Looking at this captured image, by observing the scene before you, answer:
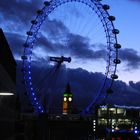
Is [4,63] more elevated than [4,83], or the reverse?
[4,63]

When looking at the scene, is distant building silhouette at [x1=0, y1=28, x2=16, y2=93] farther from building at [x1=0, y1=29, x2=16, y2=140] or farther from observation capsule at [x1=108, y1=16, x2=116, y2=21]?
observation capsule at [x1=108, y1=16, x2=116, y2=21]

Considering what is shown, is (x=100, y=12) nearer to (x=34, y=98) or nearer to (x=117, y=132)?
(x=34, y=98)

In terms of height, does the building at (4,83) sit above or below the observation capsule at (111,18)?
below

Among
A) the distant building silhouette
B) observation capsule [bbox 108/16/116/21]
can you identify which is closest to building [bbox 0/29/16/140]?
the distant building silhouette

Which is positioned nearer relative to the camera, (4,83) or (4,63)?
(4,83)

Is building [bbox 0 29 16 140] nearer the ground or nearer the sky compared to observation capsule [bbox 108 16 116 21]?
nearer the ground

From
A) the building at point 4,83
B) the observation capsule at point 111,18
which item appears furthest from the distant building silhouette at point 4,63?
the observation capsule at point 111,18

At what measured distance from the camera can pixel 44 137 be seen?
8238 cm

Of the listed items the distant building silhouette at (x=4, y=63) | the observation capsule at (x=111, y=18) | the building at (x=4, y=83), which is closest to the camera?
the distant building silhouette at (x=4, y=63)

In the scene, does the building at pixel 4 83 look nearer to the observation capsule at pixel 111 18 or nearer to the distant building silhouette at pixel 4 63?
the distant building silhouette at pixel 4 63

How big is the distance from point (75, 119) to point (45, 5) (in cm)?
3671

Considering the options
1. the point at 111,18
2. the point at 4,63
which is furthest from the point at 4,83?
the point at 111,18

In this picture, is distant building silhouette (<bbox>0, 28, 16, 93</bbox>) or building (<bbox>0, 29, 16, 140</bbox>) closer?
distant building silhouette (<bbox>0, 28, 16, 93</bbox>)

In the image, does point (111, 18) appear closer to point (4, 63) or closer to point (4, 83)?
point (4, 63)
